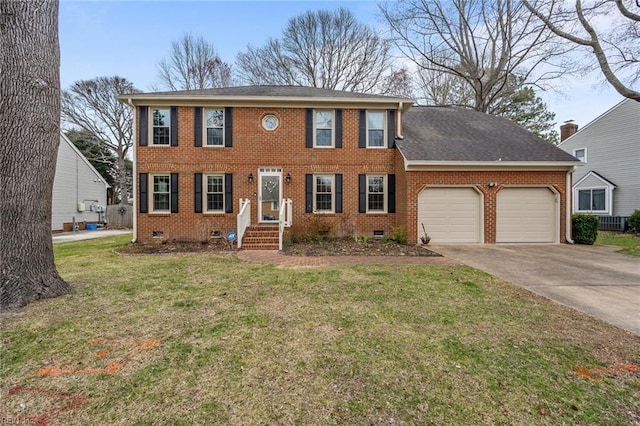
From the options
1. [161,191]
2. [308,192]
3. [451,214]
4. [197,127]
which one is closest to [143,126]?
[197,127]

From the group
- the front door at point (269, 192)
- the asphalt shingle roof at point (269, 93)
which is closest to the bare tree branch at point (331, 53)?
the asphalt shingle roof at point (269, 93)

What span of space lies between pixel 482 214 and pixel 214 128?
978 centimetres

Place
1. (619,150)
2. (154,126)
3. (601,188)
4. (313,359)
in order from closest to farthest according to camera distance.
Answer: (313,359), (154,126), (619,150), (601,188)

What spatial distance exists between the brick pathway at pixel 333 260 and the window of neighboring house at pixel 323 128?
4892mm

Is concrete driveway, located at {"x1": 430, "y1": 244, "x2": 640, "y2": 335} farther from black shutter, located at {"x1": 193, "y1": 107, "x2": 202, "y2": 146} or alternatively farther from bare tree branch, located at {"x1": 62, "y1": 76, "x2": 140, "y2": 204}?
bare tree branch, located at {"x1": 62, "y1": 76, "x2": 140, "y2": 204}

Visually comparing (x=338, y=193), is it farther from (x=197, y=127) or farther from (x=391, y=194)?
(x=197, y=127)

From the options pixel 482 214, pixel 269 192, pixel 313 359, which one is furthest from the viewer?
pixel 269 192

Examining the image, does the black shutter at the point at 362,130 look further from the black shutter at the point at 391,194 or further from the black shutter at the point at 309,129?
the black shutter at the point at 309,129

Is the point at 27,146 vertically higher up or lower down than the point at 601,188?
lower down

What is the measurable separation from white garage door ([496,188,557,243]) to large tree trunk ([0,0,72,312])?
37.9ft

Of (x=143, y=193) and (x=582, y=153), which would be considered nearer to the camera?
(x=143, y=193)

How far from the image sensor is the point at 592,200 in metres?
18.2

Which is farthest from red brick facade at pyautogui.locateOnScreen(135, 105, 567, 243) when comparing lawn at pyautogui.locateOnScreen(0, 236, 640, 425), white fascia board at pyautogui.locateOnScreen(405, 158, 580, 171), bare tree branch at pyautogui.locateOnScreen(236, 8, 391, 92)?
bare tree branch at pyautogui.locateOnScreen(236, 8, 391, 92)

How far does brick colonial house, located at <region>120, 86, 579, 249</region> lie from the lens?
10.2 metres
